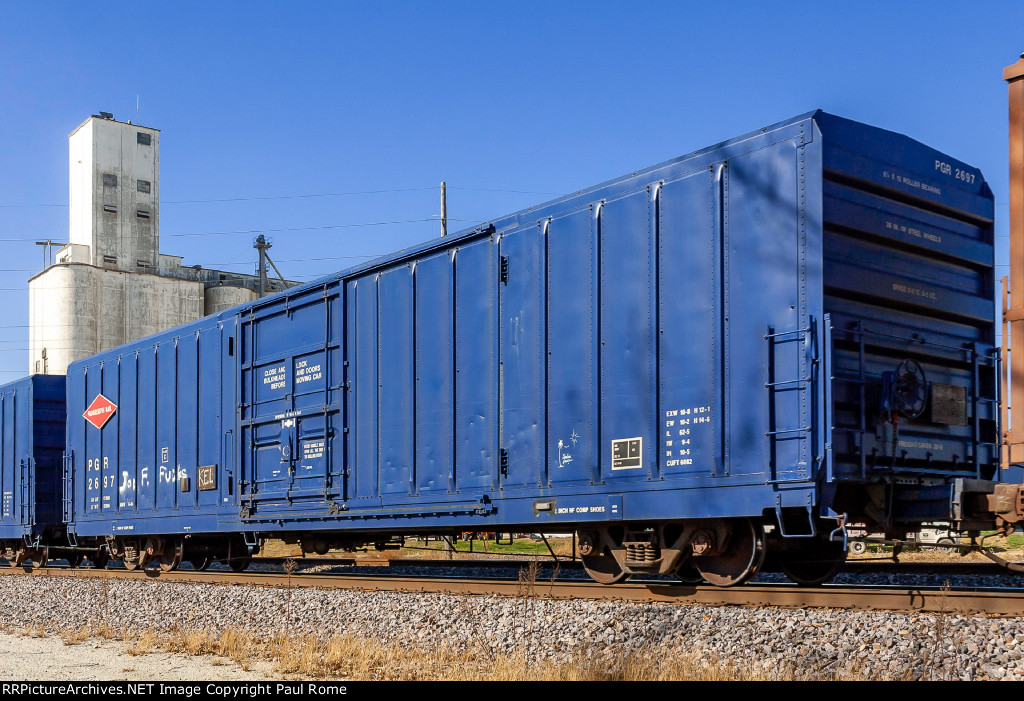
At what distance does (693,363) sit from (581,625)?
102 inches

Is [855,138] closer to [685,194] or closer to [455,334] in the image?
[685,194]

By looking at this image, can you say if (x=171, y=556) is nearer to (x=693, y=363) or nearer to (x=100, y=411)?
(x=100, y=411)

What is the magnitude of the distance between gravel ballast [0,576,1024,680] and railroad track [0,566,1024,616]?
381 mm

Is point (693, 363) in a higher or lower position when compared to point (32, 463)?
higher

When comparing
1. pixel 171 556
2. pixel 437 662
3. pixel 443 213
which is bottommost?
pixel 171 556

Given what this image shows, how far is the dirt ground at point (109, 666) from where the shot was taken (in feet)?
26.9

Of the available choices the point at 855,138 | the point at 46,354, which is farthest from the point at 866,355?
the point at 46,354

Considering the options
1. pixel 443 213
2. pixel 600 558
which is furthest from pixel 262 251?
pixel 600 558

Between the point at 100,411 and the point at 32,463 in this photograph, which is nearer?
the point at 100,411

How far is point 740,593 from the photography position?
30.0ft

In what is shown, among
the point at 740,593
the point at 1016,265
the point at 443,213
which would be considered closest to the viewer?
the point at 1016,265

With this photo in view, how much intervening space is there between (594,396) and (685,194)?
2186 millimetres

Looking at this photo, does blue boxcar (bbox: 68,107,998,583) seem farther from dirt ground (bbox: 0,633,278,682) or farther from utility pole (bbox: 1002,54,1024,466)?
dirt ground (bbox: 0,633,278,682)

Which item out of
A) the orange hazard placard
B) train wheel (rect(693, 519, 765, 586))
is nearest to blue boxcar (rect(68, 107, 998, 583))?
train wheel (rect(693, 519, 765, 586))
